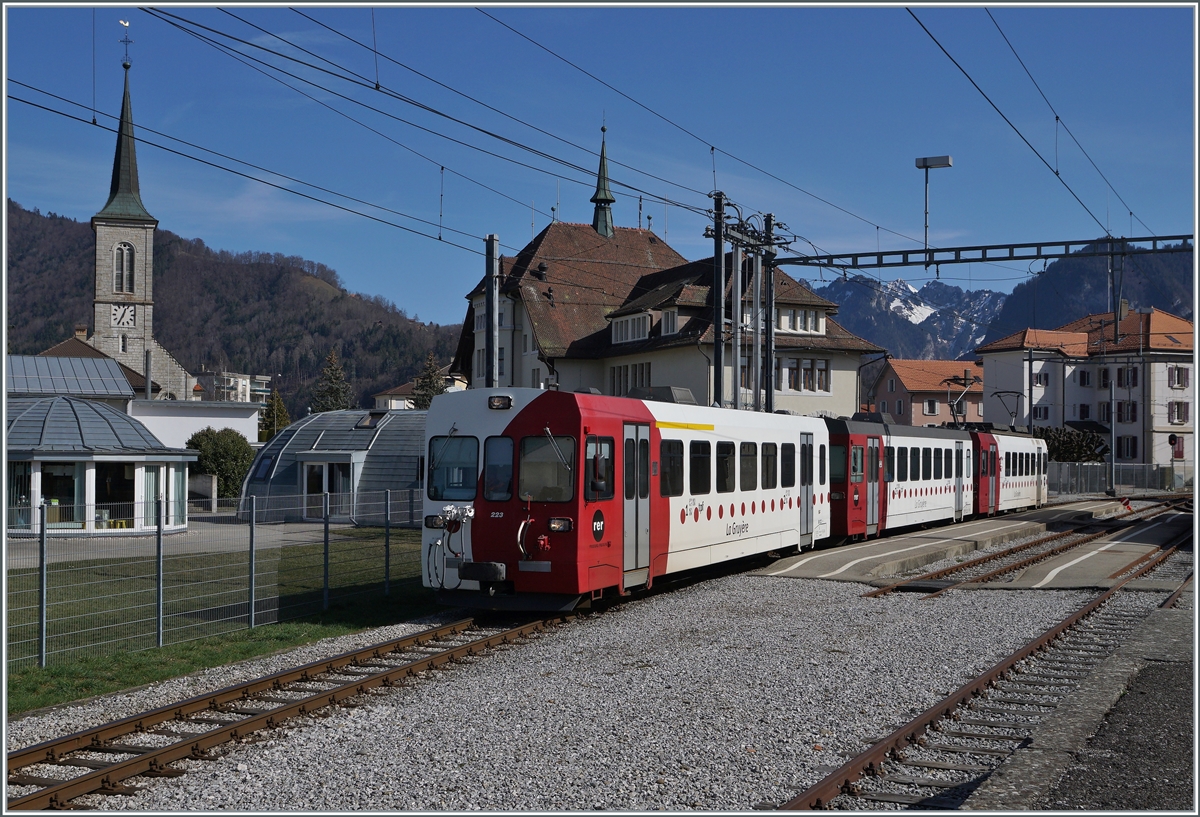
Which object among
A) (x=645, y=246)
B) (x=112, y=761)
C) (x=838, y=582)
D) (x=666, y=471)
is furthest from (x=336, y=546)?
(x=645, y=246)

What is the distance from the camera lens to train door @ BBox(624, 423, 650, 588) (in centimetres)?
1481

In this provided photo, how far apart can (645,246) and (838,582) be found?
46.1 m

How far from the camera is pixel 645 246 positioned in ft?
206

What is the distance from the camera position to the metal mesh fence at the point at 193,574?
40.3ft

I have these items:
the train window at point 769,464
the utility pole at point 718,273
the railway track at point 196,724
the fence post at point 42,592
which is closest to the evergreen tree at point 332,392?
the utility pole at point 718,273

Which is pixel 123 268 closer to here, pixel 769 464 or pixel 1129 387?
pixel 1129 387

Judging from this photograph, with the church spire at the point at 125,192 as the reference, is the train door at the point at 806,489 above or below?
below

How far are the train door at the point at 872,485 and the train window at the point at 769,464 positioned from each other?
219 inches

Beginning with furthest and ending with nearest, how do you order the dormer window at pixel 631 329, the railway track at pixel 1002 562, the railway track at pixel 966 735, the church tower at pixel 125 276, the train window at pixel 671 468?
the church tower at pixel 125 276
the dormer window at pixel 631 329
the railway track at pixel 1002 562
the train window at pixel 671 468
the railway track at pixel 966 735

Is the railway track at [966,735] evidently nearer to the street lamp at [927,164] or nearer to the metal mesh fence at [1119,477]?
the street lamp at [927,164]

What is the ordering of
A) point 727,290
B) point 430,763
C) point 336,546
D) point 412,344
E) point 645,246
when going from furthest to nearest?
point 412,344 < point 645,246 < point 727,290 < point 336,546 < point 430,763

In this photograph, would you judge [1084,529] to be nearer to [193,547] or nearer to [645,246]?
[193,547]

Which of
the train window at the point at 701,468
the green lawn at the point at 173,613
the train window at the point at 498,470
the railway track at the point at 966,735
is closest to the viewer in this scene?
the railway track at the point at 966,735

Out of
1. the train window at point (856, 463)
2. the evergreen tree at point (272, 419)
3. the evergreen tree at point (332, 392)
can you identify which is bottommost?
the train window at point (856, 463)
